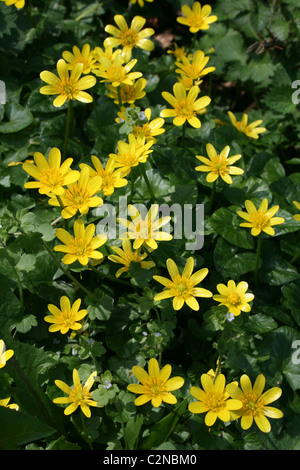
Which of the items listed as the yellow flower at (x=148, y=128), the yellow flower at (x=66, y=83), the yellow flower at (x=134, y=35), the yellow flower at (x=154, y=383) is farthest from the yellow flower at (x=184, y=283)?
the yellow flower at (x=134, y=35)

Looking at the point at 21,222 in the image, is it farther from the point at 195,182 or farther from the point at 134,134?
the point at 195,182

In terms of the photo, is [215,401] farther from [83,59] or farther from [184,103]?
[83,59]

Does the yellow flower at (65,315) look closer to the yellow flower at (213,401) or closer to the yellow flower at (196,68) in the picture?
→ the yellow flower at (213,401)

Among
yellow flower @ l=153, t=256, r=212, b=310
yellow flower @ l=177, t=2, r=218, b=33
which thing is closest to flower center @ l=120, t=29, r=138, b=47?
yellow flower @ l=177, t=2, r=218, b=33

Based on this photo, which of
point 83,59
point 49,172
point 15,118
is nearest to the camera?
point 49,172

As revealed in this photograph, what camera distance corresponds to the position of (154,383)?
2105mm

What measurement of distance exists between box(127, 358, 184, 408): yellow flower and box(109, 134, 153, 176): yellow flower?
0.84m

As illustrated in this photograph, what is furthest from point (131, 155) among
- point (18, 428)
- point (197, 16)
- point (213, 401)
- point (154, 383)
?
point (197, 16)

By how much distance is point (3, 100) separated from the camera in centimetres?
311

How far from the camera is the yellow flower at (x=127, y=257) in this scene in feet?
7.88

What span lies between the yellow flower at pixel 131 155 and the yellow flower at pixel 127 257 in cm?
34

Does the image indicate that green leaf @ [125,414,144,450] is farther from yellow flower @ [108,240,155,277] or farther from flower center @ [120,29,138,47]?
flower center @ [120,29,138,47]

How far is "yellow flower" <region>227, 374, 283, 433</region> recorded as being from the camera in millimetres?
2074

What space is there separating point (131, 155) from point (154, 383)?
0.97 m
